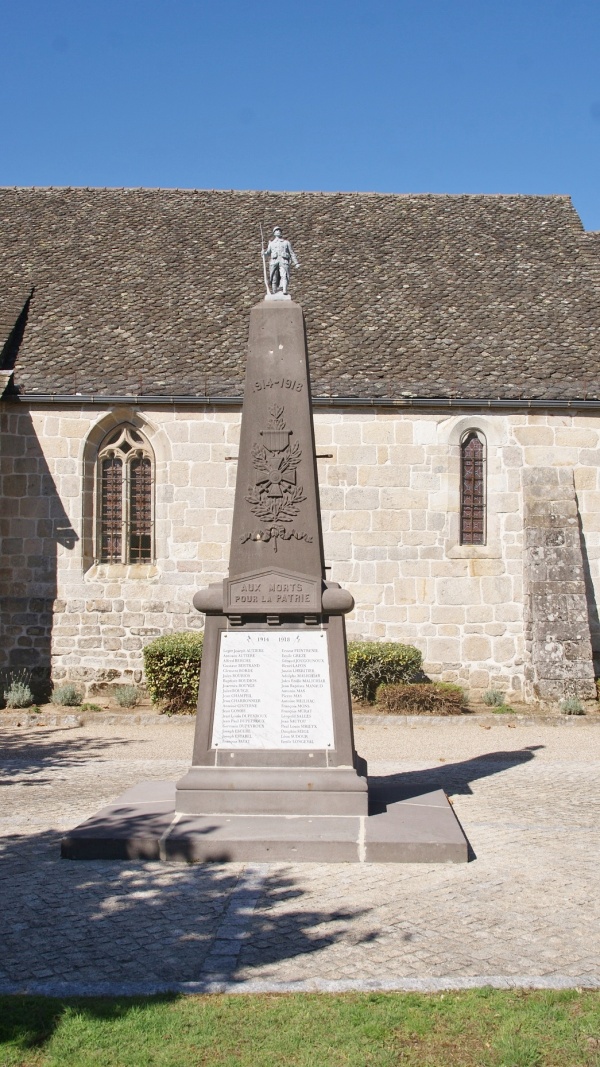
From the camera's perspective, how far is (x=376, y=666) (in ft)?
46.1

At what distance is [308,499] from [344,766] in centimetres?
195

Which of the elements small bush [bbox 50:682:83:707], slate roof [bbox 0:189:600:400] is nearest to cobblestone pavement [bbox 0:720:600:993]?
small bush [bbox 50:682:83:707]

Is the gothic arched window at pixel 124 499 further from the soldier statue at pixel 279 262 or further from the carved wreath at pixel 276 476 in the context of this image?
the carved wreath at pixel 276 476

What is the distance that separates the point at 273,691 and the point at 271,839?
104 centimetres

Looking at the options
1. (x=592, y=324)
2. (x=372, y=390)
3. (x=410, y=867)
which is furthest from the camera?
(x=592, y=324)

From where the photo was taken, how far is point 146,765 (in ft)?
33.7

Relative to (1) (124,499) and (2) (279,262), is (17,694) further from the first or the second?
(2) (279,262)

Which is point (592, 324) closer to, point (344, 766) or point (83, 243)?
point (83, 243)

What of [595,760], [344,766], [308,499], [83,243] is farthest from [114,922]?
[83,243]

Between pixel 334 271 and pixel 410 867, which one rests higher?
pixel 334 271

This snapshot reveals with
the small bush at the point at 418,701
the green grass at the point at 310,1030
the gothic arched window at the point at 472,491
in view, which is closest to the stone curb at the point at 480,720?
the small bush at the point at 418,701

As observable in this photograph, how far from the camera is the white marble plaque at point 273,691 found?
6.93 m

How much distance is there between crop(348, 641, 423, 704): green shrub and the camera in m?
14.0

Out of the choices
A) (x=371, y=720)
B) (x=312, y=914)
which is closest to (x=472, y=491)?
(x=371, y=720)
